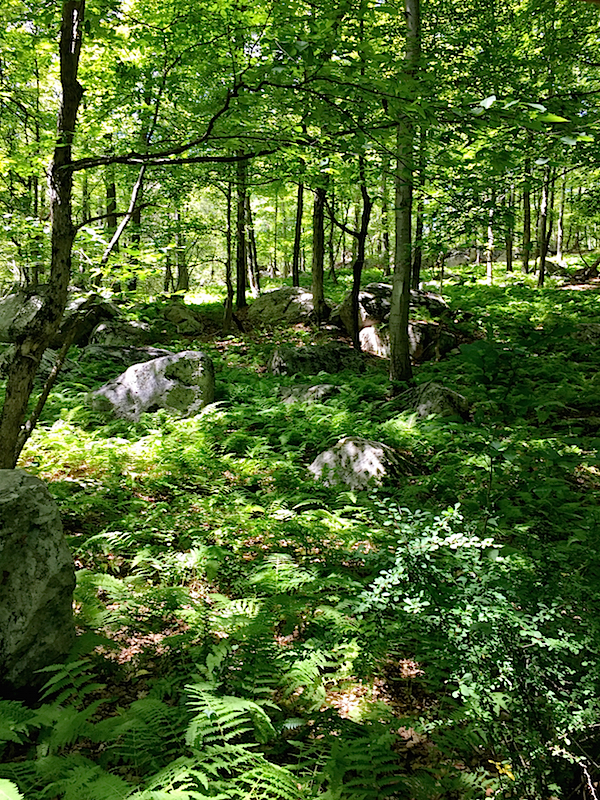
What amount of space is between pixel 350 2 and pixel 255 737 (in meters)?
4.36

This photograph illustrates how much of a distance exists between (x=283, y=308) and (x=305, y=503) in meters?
11.3

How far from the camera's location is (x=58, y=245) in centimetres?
389

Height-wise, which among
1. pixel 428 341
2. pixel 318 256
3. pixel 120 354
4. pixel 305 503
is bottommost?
pixel 305 503

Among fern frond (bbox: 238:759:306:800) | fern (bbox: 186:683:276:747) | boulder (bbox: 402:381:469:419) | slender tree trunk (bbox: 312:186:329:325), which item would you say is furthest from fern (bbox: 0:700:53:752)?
slender tree trunk (bbox: 312:186:329:325)

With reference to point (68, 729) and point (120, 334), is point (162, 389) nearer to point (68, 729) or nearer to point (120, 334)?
point (120, 334)

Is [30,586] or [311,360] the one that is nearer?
[30,586]

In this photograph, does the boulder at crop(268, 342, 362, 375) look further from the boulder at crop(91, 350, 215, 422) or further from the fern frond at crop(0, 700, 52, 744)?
the fern frond at crop(0, 700, 52, 744)

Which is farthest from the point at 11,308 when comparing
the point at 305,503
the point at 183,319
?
the point at 305,503

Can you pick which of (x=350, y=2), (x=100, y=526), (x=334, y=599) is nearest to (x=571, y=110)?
(x=350, y=2)

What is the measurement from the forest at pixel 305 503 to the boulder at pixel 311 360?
1.67 metres

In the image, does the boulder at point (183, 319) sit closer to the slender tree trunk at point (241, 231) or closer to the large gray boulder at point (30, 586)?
the slender tree trunk at point (241, 231)

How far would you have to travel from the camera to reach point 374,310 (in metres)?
13.3

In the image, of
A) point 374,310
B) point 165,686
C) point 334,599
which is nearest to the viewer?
point 165,686

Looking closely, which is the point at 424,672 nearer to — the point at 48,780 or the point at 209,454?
the point at 48,780
